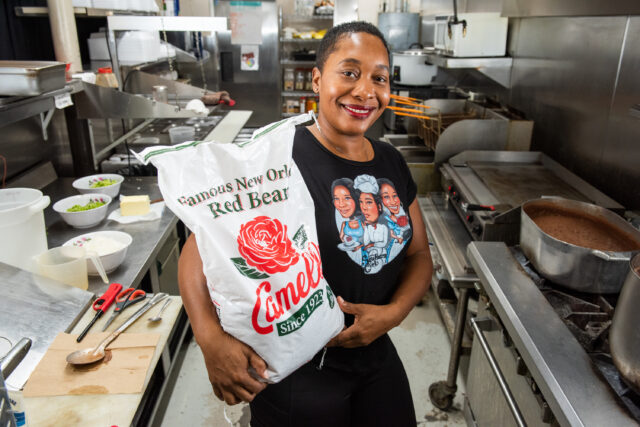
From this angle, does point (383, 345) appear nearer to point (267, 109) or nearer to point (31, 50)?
point (31, 50)

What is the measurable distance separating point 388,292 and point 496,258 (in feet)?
1.72

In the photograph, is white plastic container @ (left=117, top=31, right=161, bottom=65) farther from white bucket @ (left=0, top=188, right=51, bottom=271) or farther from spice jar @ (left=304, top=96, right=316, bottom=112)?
spice jar @ (left=304, top=96, right=316, bottom=112)

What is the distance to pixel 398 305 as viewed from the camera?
1258 millimetres

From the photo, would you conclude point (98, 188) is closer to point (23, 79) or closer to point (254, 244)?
point (23, 79)

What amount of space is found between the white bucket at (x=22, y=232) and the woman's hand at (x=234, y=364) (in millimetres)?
901

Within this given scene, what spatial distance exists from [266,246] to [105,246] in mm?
1114

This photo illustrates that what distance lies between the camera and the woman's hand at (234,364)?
956mm

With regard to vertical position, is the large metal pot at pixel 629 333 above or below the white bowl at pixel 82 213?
above

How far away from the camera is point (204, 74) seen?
19.2 ft

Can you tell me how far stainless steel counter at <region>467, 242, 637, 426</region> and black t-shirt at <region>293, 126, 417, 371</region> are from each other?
1.23ft

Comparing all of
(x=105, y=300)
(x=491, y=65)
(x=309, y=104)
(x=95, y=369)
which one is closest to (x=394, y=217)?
(x=95, y=369)

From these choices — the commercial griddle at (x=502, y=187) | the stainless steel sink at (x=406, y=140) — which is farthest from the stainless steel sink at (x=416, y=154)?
the commercial griddle at (x=502, y=187)

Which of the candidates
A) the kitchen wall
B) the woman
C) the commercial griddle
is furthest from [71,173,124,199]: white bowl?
the kitchen wall

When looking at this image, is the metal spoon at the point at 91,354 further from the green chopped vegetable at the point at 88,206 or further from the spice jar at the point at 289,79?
the spice jar at the point at 289,79
